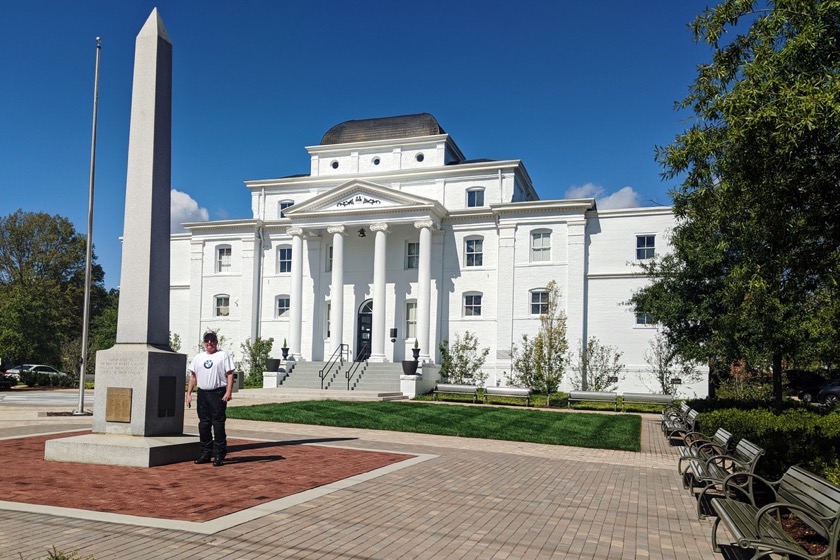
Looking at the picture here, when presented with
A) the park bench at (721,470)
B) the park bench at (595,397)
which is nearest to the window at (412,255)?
the park bench at (595,397)

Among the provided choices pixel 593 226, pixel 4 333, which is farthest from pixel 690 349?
pixel 4 333

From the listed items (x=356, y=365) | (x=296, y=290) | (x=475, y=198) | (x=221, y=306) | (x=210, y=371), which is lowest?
(x=356, y=365)

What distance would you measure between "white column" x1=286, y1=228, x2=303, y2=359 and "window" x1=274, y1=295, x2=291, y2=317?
2.49 meters

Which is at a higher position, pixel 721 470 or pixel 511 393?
pixel 721 470

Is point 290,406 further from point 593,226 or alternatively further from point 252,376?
point 593,226

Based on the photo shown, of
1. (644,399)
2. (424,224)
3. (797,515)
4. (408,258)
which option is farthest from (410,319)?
(797,515)

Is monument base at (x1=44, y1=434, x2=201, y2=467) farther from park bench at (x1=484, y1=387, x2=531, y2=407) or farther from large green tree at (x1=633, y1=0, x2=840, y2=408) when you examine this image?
park bench at (x1=484, y1=387, x2=531, y2=407)

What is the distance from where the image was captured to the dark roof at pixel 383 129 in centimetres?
3975

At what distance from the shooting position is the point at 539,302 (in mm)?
35344

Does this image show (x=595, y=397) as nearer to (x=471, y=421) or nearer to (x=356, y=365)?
(x=471, y=421)

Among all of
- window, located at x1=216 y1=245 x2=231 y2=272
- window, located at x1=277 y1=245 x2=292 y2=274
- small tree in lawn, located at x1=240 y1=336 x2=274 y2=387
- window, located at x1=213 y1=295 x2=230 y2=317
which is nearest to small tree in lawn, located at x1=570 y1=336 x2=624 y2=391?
small tree in lawn, located at x1=240 y1=336 x2=274 y2=387

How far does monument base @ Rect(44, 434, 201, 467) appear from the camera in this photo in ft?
32.6

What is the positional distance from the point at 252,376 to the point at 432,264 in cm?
1195

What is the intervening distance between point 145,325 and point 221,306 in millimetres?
31787
